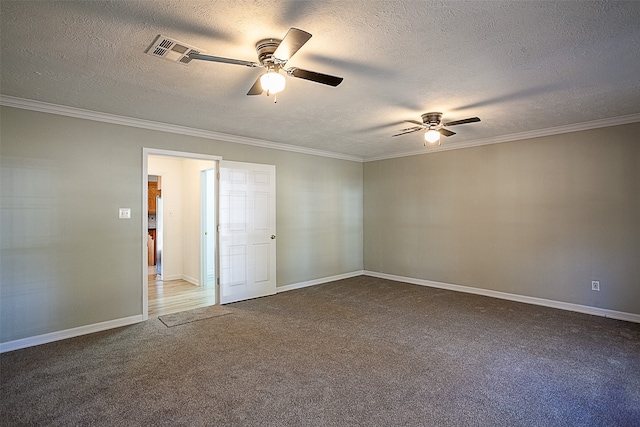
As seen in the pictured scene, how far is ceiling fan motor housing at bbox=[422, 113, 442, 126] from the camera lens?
3.80 meters

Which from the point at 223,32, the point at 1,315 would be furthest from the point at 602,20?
the point at 1,315

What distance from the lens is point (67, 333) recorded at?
3.56 metres

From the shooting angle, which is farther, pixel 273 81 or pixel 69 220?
pixel 69 220

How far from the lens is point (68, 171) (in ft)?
11.7

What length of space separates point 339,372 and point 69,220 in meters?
3.25

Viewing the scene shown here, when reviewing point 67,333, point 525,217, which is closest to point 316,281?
point 525,217

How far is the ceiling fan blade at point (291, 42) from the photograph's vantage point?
175 cm

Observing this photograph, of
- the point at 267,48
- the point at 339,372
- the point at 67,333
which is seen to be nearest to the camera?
the point at 267,48

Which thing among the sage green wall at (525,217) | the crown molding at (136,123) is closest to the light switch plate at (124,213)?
the crown molding at (136,123)

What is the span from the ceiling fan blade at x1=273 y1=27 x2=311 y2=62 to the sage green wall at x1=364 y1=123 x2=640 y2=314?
4281 millimetres

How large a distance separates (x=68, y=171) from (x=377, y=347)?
12.4 feet

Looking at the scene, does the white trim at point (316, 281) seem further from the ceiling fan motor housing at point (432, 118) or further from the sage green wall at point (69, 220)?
the ceiling fan motor housing at point (432, 118)

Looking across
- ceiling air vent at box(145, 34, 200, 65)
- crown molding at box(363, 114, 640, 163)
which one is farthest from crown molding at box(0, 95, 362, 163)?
crown molding at box(363, 114, 640, 163)

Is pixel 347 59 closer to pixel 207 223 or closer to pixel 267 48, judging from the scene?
pixel 267 48
